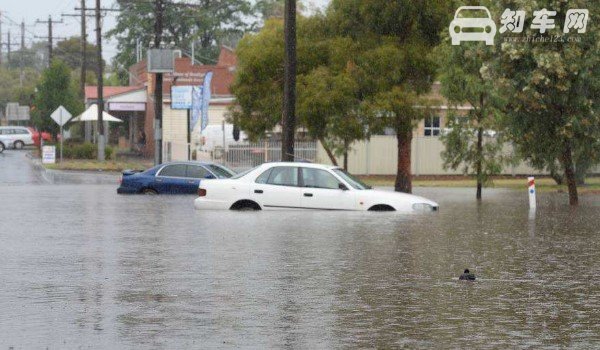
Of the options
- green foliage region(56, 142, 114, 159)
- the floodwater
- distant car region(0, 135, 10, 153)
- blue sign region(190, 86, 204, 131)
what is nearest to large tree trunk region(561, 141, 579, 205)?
the floodwater

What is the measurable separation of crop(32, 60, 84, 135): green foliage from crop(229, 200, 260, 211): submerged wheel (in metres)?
55.2

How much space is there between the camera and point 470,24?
37.1m

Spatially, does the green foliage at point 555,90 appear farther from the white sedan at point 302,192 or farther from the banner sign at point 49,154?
the banner sign at point 49,154

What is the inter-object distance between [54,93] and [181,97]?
21.7 m

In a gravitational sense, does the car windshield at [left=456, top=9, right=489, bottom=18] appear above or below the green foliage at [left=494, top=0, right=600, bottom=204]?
above

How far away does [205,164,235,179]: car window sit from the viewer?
117 feet

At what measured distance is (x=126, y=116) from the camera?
324ft

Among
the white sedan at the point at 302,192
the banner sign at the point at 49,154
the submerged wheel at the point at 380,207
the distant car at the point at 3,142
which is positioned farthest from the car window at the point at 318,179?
the distant car at the point at 3,142

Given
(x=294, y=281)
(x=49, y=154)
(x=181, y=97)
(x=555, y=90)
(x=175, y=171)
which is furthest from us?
(x=49, y=154)

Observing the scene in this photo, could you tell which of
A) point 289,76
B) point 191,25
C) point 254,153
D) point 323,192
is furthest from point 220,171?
point 191,25

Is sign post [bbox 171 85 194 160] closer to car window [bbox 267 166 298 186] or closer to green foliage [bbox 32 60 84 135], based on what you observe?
green foliage [bbox 32 60 84 135]

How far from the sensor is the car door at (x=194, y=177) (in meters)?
36.5

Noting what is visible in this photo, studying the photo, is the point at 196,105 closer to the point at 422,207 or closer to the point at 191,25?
the point at 422,207

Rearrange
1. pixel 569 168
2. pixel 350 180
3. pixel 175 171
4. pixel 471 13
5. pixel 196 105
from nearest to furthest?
pixel 350 180 < pixel 569 168 < pixel 175 171 < pixel 471 13 < pixel 196 105
